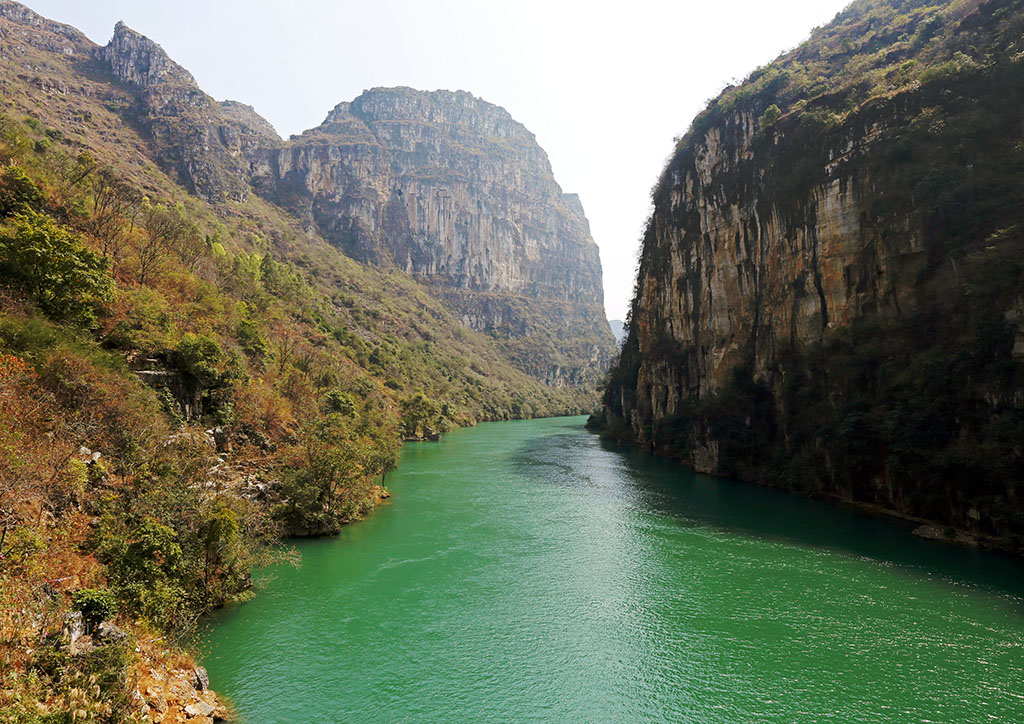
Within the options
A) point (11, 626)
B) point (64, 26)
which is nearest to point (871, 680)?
point (11, 626)

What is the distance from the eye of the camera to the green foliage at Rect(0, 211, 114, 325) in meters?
18.7

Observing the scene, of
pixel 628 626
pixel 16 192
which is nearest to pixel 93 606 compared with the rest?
pixel 628 626

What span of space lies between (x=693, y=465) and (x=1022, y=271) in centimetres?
2985

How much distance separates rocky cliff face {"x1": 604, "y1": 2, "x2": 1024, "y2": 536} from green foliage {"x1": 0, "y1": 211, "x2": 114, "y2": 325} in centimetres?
4044

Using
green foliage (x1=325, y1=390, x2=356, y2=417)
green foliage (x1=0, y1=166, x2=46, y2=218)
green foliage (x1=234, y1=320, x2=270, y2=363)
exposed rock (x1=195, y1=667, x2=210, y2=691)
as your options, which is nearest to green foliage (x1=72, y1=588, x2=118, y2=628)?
exposed rock (x1=195, y1=667, x2=210, y2=691)

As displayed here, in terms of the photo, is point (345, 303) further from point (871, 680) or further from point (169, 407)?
point (871, 680)

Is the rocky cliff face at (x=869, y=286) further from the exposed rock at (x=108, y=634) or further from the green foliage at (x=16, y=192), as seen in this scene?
the green foliage at (x=16, y=192)

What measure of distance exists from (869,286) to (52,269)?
46316 mm

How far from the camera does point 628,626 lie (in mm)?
16781

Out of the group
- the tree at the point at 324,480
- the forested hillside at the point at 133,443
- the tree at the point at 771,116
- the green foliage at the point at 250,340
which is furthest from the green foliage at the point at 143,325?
the tree at the point at 771,116

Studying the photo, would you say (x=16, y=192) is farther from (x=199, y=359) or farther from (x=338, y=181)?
(x=338, y=181)

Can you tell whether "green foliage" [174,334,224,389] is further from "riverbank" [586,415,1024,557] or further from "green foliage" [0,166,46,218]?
"riverbank" [586,415,1024,557]

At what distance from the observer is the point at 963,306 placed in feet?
84.7

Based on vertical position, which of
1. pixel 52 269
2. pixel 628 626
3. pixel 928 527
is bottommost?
pixel 628 626
